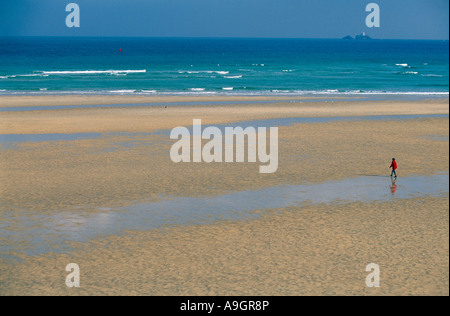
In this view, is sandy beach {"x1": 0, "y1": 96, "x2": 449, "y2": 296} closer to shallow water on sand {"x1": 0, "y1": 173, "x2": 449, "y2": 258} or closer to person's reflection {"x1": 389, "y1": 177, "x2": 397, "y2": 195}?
shallow water on sand {"x1": 0, "y1": 173, "x2": 449, "y2": 258}

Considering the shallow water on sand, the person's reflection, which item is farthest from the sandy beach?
the person's reflection

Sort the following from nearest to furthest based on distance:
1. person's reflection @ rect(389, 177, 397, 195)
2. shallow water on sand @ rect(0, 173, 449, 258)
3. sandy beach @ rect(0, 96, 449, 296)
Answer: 1. sandy beach @ rect(0, 96, 449, 296)
2. shallow water on sand @ rect(0, 173, 449, 258)
3. person's reflection @ rect(389, 177, 397, 195)

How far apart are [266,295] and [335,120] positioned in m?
26.1

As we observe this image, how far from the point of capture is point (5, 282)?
1159 cm

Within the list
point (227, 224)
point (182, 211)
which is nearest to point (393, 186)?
point (227, 224)

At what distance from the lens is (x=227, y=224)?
15336mm

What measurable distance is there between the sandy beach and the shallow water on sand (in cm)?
13

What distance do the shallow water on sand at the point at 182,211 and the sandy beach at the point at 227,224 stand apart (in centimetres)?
13

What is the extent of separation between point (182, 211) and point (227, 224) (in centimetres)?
178

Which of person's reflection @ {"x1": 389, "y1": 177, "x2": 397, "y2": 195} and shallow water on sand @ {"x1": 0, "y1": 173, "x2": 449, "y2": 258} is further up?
person's reflection @ {"x1": 389, "y1": 177, "x2": 397, "y2": 195}

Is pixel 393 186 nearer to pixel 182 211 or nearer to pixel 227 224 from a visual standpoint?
pixel 227 224

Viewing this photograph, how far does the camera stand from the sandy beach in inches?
457

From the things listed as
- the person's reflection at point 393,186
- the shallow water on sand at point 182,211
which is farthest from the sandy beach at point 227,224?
the person's reflection at point 393,186

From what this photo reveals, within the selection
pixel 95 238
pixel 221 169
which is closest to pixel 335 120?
pixel 221 169
